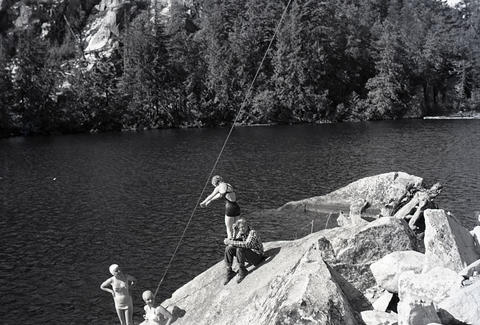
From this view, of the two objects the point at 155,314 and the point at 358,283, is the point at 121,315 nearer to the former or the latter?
the point at 155,314

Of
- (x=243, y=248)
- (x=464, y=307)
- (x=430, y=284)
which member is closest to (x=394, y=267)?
(x=430, y=284)

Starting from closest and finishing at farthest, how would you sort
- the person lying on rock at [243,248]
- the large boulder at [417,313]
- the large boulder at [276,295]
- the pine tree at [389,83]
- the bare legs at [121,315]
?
the large boulder at [417,313]
the large boulder at [276,295]
the person lying on rock at [243,248]
the bare legs at [121,315]
the pine tree at [389,83]

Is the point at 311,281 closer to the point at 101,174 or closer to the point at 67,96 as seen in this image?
the point at 101,174

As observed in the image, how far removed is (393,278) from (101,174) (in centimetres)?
3817

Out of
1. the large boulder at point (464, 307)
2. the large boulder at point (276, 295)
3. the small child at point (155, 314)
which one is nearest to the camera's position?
the large boulder at point (276, 295)

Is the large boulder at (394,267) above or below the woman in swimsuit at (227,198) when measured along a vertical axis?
below

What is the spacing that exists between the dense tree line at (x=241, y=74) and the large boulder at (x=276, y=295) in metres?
79.3

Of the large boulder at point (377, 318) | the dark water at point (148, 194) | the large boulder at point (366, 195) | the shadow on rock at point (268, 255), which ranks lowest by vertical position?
the dark water at point (148, 194)

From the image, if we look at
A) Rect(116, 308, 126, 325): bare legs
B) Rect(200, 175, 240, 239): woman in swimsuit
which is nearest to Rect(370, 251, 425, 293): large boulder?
Rect(200, 175, 240, 239): woman in swimsuit

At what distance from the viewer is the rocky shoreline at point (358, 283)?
944cm

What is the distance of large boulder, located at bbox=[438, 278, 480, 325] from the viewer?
31.3 ft

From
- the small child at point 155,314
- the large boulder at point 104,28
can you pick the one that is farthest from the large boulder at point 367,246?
the large boulder at point 104,28

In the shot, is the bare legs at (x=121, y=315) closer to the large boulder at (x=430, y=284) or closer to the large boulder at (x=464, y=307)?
the large boulder at (x=430, y=284)

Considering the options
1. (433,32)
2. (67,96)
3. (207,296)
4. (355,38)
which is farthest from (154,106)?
(207,296)
